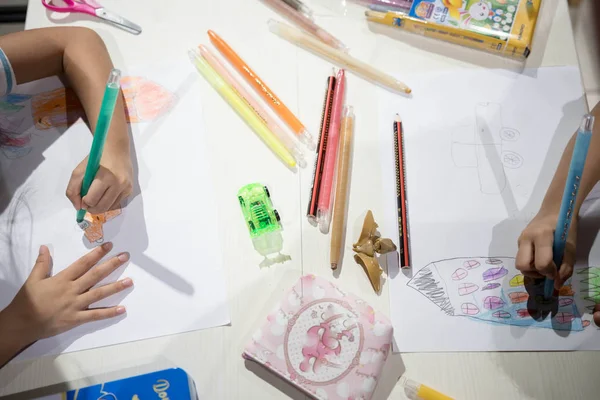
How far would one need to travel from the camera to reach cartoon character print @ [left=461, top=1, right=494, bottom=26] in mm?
717

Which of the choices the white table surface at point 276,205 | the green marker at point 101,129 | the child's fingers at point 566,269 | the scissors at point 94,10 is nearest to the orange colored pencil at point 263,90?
the white table surface at point 276,205

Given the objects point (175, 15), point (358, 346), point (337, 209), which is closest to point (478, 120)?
point (337, 209)

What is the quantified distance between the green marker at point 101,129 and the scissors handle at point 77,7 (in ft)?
1.01

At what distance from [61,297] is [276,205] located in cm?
27

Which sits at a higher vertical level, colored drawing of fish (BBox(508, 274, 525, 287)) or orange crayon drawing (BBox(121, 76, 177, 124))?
orange crayon drawing (BBox(121, 76, 177, 124))

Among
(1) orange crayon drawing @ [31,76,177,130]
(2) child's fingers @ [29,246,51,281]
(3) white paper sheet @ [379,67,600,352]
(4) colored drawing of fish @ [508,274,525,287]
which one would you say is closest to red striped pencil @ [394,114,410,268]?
(3) white paper sheet @ [379,67,600,352]

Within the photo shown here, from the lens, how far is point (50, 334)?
A: 59cm

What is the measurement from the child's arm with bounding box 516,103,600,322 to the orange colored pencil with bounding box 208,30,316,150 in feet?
0.92

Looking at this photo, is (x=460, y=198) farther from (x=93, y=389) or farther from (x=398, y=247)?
(x=93, y=389)

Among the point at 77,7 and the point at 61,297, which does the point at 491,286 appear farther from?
the point at 77,7

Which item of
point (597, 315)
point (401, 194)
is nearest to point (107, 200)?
point (401, 194)

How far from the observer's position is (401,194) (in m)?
0.65

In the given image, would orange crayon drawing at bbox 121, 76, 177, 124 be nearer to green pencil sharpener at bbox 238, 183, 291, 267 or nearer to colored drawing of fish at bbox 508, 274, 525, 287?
green pencil sharpener at bbox 238, 183, 291, 267

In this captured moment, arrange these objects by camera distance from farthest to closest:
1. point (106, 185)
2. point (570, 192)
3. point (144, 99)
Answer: point (144, 99) < point (106, 185) < point (570, 192)
